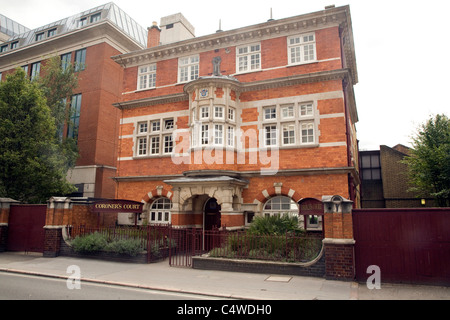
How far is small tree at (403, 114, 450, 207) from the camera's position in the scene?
19891 millimetres

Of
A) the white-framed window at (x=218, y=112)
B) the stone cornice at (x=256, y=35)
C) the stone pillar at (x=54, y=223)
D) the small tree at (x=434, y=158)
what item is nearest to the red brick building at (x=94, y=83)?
the stone cornice at (x=256, y=35)

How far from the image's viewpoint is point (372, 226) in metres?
9.80

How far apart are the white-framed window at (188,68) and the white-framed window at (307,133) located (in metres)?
7.26

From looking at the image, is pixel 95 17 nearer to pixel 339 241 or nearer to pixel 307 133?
pixel 307 133

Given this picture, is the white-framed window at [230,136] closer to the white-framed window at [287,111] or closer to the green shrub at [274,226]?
the white-framed window at [287,111]

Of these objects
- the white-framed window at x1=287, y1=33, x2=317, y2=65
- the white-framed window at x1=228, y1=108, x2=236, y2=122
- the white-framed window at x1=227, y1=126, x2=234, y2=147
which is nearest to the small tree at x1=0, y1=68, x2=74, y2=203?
the white-framed window at x1=227, y1=126, x2=234, y2=147

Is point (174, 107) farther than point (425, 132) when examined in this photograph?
No

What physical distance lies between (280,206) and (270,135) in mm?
3689

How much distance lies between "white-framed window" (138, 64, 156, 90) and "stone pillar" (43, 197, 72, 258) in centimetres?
911

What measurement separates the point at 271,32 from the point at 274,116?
15.1 feet

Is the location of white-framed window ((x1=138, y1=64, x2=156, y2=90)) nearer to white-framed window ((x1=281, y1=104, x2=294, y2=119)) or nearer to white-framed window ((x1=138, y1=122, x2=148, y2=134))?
white-framed window ((x1=138, y1=122, x2=148, y2=134))

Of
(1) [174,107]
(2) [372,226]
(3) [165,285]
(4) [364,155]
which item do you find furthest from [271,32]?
(4) [364,155]

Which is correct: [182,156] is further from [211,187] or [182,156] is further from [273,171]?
[273,171]
